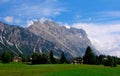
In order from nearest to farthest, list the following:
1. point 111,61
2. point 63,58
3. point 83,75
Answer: point 83,75, point 111,61, point 63,58

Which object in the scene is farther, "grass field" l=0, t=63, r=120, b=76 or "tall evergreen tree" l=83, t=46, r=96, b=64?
"tall evergreen tree" l=83, t=46, r=96, b=64

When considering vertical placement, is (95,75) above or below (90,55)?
below

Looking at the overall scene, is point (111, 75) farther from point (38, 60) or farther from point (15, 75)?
point (38, 60)

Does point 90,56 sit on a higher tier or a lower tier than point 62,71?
higher

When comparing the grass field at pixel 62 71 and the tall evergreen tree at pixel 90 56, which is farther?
the tall evergreen tree at pixel 90 56

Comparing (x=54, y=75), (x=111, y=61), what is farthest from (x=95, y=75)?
(x=111, y=61)

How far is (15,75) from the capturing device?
5025 centimetres

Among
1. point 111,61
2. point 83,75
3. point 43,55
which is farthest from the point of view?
point 43,55

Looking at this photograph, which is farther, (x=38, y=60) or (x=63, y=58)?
(x=63, y=58)

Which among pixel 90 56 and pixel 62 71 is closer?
pixel 62 71

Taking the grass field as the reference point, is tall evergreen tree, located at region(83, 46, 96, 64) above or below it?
above

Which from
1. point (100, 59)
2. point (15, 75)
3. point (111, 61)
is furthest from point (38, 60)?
point (15, 75)

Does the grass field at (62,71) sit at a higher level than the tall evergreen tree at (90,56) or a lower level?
lower

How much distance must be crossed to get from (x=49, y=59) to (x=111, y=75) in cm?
13270
